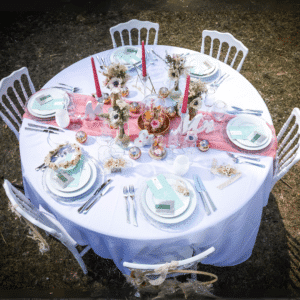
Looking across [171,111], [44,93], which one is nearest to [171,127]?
[171,111]

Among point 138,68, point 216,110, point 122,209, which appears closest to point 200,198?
point 122,209

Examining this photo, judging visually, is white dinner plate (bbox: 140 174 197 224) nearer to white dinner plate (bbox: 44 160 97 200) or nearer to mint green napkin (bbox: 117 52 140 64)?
white dinner plate (bbox: 44 160 97 200)

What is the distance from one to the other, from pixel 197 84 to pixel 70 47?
3.35 meters

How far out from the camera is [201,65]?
2541 mm

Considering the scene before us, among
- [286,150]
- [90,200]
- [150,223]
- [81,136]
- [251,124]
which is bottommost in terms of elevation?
[286,150]

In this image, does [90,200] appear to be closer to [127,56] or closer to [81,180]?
[81,180]

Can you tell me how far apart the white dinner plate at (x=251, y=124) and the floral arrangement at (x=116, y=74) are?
0.92 metres

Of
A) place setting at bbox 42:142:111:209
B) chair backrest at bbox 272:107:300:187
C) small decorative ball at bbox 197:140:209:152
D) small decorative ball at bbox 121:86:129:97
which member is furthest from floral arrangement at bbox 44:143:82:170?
chair backrest at bbox 272:107:300:187

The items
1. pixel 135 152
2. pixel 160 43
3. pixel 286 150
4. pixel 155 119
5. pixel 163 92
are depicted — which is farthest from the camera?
pixel 160 43

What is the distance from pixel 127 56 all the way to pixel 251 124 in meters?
1.33

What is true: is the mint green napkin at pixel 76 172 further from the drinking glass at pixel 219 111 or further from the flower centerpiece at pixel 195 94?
the drinking glass at pixel 219 111

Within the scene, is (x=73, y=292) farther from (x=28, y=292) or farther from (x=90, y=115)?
(x=90, y=115)

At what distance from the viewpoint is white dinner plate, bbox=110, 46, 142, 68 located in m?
2.55

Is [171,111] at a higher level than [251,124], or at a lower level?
higher
